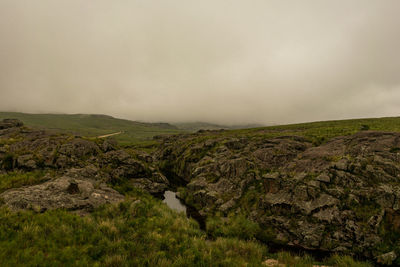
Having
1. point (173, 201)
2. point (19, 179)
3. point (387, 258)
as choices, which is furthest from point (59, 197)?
point (387, 258)

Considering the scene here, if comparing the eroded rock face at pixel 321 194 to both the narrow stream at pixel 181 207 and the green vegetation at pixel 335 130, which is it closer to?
the narrow stream at pixel 181 207

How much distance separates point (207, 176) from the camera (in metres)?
36.5

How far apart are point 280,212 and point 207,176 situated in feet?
57.3

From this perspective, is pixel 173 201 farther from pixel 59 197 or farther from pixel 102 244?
pixel 102 244

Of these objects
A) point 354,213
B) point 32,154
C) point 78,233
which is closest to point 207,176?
point 354,213

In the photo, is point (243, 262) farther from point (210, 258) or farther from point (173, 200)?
point (173, 200)

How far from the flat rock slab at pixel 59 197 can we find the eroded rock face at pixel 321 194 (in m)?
15.3

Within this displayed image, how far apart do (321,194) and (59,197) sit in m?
30.4

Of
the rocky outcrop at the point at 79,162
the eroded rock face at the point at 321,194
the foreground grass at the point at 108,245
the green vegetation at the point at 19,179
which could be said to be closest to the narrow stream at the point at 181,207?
the eroded rock face at the point at 321,194

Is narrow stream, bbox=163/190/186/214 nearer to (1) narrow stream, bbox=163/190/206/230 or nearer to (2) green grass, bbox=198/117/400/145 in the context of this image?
(1) narrow stream, bbox=163/190/206/230

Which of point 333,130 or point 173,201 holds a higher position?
point 333,130

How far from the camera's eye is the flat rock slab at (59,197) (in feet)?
51.8

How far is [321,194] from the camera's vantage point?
2088cm

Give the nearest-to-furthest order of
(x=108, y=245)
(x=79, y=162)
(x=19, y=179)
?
(x=108, y=245)
(x=19, y=179)
(x=79, y=162)
